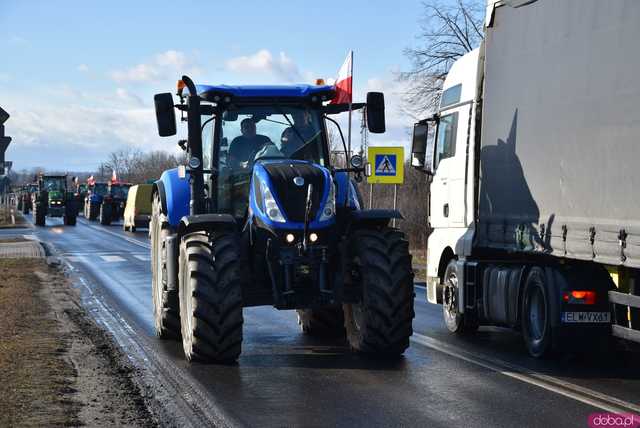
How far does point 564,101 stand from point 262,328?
17.2 ft

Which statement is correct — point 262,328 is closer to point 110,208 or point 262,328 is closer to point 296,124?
point 296,124

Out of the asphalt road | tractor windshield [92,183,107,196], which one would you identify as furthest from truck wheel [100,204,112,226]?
the asphalt road

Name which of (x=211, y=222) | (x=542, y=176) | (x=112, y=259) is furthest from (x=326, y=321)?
(x=112, y=259)

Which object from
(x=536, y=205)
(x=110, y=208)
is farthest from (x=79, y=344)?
(x=110, y=208)

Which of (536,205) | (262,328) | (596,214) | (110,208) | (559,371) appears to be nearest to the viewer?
(596,214)

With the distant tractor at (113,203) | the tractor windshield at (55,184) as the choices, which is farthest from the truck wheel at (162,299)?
the tractor windshield at (55,184)

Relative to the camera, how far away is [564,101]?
34.7 ft

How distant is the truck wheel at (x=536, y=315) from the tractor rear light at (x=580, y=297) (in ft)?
1.27

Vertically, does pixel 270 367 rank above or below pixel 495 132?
below

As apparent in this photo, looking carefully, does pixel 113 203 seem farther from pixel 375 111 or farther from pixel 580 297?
pixel 580 297

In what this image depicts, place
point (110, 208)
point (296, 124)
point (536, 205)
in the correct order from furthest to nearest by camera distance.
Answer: point (110, 208) < point (296, 124) < point (536, 205)

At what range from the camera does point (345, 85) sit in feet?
40.7

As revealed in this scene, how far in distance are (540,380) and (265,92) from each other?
4488 mm

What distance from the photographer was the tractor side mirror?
11.8m
